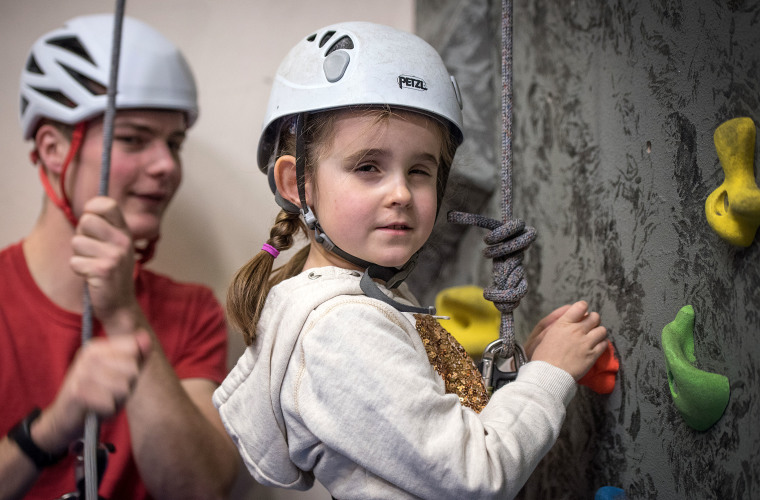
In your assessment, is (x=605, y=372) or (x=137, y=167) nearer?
(x=605, y=372)

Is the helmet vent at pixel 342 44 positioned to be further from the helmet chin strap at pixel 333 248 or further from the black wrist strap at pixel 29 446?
the black wrist strap at pixel 29 446

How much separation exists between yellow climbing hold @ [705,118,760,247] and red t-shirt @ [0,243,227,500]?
1.05 metres

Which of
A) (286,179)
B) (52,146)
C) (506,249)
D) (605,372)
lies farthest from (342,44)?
(52,146)

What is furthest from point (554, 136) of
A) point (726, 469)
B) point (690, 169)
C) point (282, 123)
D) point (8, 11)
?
point (8, 11)

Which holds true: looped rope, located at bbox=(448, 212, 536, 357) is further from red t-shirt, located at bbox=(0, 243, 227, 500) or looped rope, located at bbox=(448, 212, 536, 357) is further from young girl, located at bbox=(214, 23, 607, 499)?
red t-shirt, located at bbox=(0, 243, 227, 500)

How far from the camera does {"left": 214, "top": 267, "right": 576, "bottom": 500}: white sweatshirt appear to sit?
63cm

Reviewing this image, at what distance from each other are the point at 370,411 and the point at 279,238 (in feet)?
0.99

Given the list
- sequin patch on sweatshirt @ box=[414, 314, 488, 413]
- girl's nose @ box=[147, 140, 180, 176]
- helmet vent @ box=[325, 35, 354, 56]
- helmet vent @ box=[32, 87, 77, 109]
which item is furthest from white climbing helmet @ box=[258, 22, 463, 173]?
helmet vent @ box=[32, 87, 77, 109]

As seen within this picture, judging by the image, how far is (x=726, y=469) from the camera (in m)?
0.67

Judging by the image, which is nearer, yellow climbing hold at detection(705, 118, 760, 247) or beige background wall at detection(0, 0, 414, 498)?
yellow climbing hold at detection(705, 118, 760, 247)

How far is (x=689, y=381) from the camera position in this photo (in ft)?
2.26

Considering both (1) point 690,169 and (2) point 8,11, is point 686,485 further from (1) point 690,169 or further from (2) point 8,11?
(2) point 8,11

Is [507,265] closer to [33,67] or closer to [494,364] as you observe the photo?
[494,364]

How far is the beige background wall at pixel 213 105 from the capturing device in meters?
1.50
